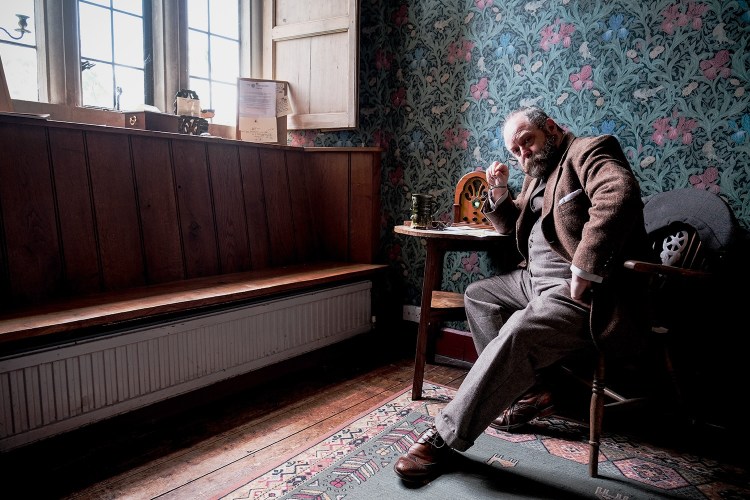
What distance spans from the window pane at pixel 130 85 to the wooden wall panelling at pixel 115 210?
53 centimetres

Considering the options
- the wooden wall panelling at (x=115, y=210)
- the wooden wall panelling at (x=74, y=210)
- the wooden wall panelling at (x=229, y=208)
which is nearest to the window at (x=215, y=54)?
the wooden wall panelling at (x=229, y=208)

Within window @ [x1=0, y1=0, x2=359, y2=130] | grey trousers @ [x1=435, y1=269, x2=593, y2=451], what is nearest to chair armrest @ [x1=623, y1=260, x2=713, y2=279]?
grey trousers @ [x1=435, y1=269, x2=593, y2=451]

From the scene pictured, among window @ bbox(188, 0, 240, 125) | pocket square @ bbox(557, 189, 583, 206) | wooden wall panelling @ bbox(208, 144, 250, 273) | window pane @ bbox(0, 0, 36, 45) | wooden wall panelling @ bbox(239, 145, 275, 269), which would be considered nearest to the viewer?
pocket square @ bbox(557, 189, 583, 206)

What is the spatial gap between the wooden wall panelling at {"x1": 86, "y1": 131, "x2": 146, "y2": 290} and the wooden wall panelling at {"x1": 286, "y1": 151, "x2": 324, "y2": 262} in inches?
39.2

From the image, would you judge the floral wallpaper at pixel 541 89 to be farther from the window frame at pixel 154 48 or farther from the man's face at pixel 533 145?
the window frame at pixel 154 48

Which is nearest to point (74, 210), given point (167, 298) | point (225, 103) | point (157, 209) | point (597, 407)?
point (157, 209)

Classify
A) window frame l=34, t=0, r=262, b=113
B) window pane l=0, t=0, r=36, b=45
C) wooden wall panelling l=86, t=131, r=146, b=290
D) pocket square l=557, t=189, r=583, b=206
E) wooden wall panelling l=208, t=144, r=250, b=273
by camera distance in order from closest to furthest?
pocket square l=557, t=189, r=583, b=206, wooden wall panelling l=86, t=131, r=146, b=290, window pane l=0, t=0, r=36, b=45, window frame l=34, t=0, r=262, b=113, wooden wall panelling l=208, t=144, r=250, b=273

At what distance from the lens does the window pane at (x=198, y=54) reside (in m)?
3.11

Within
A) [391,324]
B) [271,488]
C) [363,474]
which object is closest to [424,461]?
[363,474]

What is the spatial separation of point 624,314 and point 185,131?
2282 mm

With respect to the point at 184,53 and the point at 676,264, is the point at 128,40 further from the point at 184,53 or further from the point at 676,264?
the point at 676,264

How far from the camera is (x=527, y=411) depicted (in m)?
2.12

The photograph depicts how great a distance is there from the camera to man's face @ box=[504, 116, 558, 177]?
2094 millimetres

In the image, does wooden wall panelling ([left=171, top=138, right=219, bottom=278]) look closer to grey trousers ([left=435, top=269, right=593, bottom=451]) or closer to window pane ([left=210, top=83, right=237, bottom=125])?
window pane ([left=210, top=83, right=237, bottom=125])
